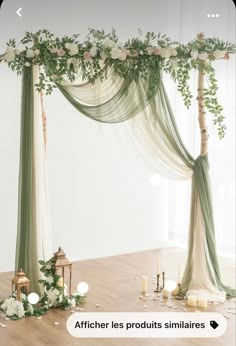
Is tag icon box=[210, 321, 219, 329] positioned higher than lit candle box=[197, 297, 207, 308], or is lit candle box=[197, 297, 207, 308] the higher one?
tag icon box=[210, 321, 219, 329]

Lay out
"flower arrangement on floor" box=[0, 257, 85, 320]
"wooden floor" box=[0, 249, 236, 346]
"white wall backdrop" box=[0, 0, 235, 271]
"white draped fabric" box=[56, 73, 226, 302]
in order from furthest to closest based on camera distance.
Result: "white wall backdrop" box=[0, 0, 235, 271], "white draped fabric" box=[56, 73, 226, 302], "flower arrangement on floor" box=[0, 257, 85, 320], "wooden floor" box=[0, 249, 236, 346]

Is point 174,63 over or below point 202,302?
over

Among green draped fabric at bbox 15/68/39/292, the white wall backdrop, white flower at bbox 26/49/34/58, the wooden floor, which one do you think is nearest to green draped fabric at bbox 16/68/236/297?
green draped fabric at bbox 15/68/39/292

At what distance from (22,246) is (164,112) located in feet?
4.31

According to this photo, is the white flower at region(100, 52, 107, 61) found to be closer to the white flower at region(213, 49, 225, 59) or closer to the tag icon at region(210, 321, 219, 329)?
the white flower at region(213, 49, 225, 59)

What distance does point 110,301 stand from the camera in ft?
11.7

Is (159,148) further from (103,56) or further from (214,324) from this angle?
(214,324)

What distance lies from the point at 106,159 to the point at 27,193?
1681 millimetres

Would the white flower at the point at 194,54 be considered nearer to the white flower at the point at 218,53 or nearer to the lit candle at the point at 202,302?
the white flower at the point at 218,53

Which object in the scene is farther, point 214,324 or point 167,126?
point 167,126

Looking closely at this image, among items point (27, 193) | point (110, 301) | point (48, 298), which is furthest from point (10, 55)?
point (110, 301)

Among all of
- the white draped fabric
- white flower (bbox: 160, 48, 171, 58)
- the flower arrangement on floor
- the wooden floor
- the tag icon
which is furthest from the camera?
the white draped fabric

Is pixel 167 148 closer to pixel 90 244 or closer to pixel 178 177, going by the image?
pixel 178 177

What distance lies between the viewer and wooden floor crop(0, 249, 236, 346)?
2.87 metres
